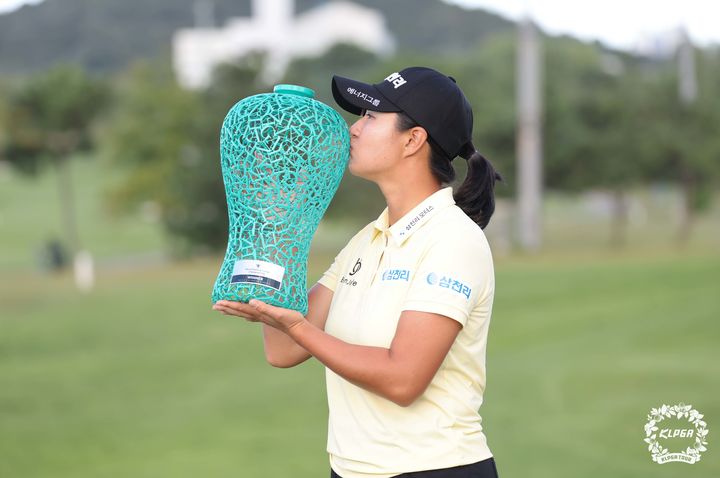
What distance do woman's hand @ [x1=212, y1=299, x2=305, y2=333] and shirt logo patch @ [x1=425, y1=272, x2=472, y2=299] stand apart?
0.31m

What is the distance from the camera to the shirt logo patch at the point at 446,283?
2506 mm

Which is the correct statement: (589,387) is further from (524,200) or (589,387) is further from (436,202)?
(524,200)

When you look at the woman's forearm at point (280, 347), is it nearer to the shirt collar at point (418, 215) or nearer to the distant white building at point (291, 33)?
the shirt collar at point (418, 215)

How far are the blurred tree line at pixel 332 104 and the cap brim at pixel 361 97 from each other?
76.5ft

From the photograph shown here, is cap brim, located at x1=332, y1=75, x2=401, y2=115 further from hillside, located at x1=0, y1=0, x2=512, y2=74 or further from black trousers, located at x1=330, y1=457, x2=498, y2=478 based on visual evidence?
hillside, located at x1=0, y1=0, x2=512, y2=74

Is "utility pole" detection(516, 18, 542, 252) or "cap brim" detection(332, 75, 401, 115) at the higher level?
"utility pole" detection(516, 18, 542, 252)

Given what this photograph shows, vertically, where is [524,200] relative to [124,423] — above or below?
above

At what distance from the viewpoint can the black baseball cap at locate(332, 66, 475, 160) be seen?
265 centimetres

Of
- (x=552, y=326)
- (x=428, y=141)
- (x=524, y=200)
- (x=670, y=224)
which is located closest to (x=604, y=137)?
(x=524, y=200)

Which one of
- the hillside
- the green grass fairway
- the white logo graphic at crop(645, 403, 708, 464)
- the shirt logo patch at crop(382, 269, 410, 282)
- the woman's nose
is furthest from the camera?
the hillside

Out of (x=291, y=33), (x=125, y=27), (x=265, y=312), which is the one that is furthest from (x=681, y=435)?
(x=125, y=27)

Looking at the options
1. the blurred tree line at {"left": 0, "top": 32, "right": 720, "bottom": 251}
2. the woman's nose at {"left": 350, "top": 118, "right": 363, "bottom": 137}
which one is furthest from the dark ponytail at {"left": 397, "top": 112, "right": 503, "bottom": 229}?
the blurred tree line at {"left": 0, "top": 32, "right": 720, "bottom": 251}

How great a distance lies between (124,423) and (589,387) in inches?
188

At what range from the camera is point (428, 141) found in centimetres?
270
